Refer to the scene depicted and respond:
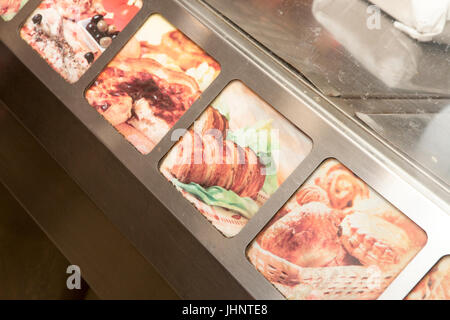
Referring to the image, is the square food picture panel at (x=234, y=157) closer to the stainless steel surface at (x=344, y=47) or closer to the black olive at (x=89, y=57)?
the stainless steel surface at (x=344, y=47)

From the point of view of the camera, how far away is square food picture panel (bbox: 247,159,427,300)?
3.43 feet

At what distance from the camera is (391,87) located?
1.51 m

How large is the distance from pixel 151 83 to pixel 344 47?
2.11 ft

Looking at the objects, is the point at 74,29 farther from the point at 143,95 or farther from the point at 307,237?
the point at 307,237

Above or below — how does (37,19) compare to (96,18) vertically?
below

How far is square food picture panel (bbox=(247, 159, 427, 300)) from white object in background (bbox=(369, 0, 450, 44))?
2.73 feet

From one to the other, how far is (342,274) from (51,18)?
1131mm

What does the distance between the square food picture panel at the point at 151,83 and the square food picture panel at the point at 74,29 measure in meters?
0.07

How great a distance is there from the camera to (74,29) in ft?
4.90

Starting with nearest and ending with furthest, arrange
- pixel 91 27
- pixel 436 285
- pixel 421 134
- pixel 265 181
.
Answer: pixel 436 285, pixel 265 181, pixel 421 134, pixel 91 27

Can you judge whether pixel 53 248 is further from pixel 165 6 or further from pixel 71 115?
pixel 165 6

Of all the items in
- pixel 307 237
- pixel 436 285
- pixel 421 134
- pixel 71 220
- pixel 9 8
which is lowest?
pixel 71 220

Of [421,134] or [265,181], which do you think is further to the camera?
[421,134]

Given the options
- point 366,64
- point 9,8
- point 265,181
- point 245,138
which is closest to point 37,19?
point 9,8
